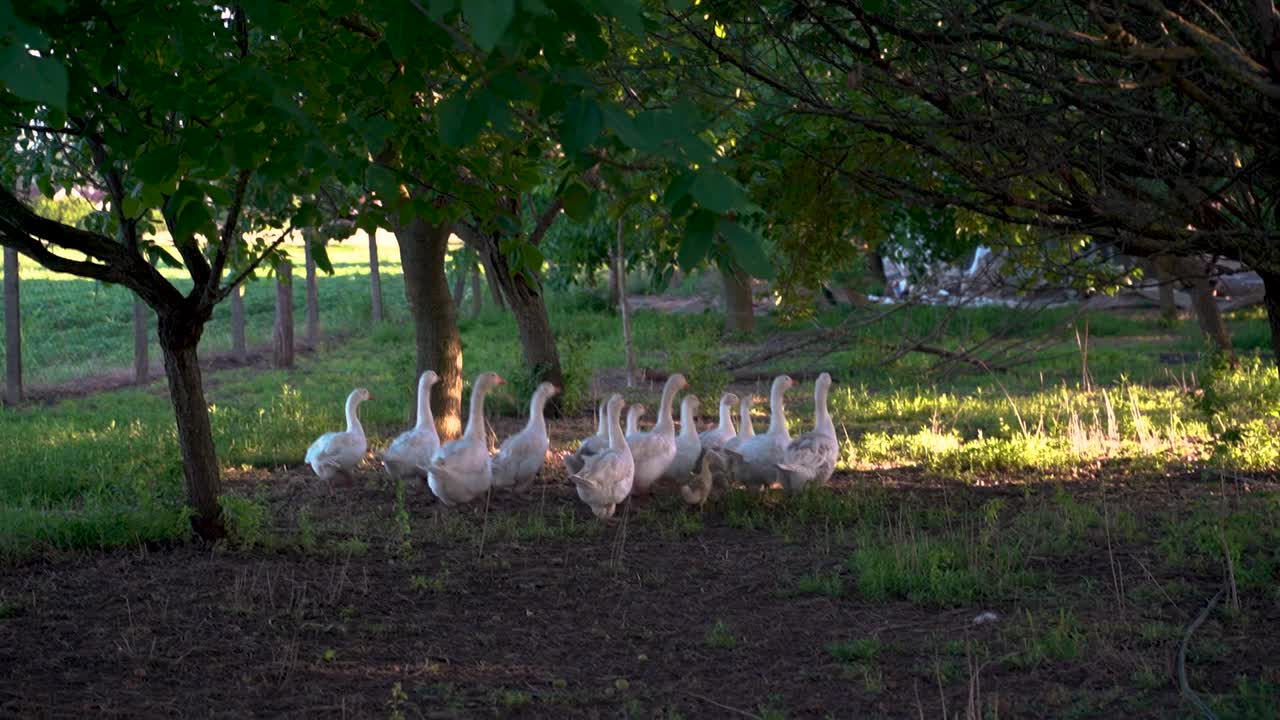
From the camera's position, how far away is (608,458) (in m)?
8.49

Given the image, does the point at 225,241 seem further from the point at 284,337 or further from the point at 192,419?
the point at 284,337

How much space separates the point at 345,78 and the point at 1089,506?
556cm

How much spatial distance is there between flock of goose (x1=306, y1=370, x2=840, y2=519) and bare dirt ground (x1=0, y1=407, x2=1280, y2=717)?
41cm

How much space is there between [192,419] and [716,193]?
5550 mm

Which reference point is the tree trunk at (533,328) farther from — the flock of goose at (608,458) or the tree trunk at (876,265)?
the tree trunk at (876,265)

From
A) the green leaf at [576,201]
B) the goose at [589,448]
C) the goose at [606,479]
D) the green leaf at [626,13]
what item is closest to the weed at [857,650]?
the green leaf at [576,201]

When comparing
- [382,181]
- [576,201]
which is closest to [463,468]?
[382,181]

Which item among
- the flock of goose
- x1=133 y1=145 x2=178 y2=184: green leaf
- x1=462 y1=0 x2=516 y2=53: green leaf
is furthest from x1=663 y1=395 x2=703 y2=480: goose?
x1=462 y1=0 x2=516 y2=53: green leaf

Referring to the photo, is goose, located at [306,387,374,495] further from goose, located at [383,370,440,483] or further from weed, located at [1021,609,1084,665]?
weed, located at [1021,609,1084,665]

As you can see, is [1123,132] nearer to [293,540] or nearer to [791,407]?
[293,540]

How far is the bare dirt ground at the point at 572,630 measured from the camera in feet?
17.0

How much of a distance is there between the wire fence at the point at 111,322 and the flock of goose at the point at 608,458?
4.91 m

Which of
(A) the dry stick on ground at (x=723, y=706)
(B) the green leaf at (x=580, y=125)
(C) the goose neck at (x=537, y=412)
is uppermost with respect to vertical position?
(B) the green leaf at (x=580, y=125)

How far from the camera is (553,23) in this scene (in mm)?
3086
